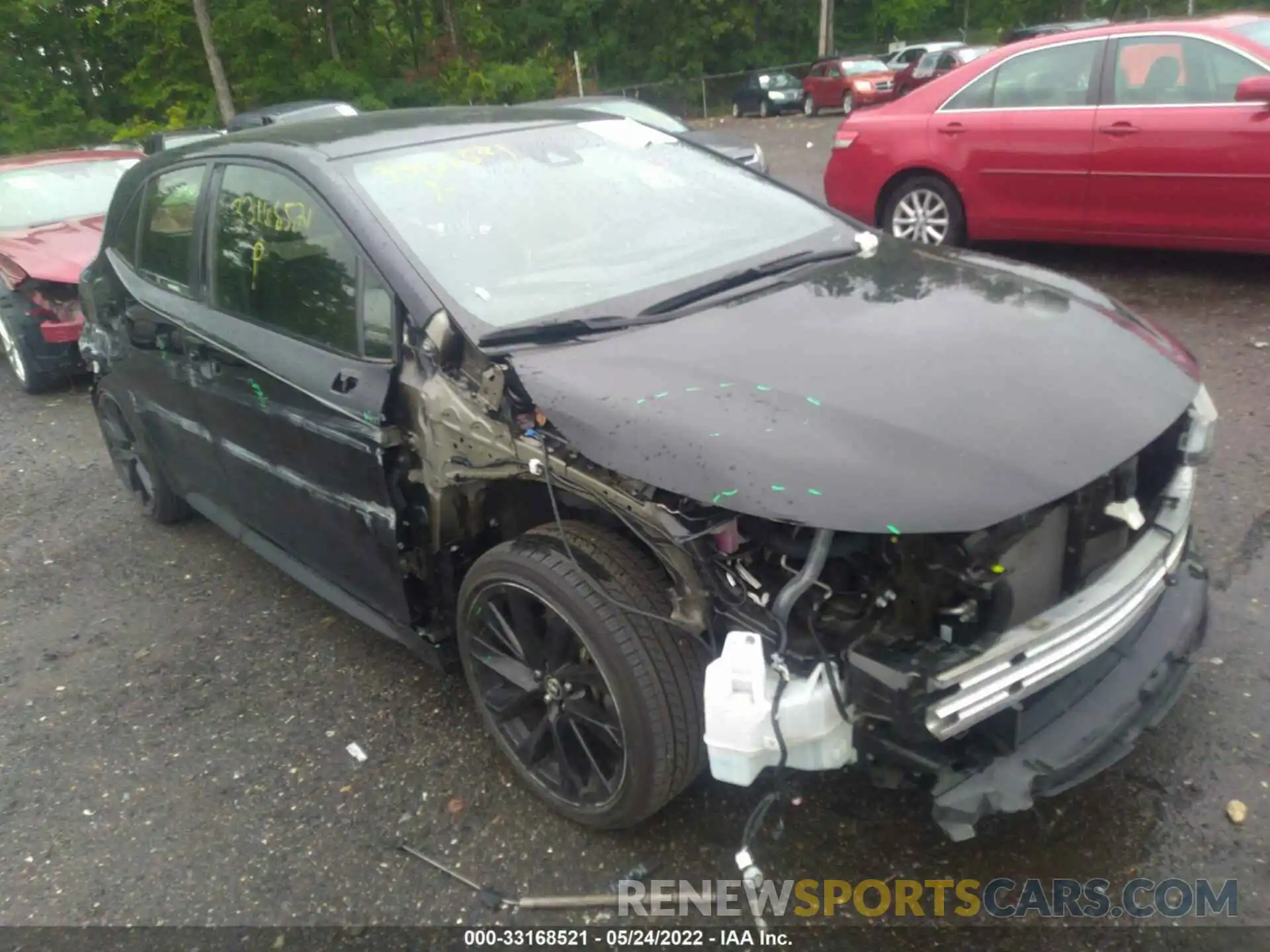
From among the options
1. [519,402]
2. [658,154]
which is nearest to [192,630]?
[519,402]

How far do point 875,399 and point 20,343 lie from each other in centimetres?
667

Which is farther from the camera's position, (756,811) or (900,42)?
(900,42)

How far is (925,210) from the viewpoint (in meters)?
6.74

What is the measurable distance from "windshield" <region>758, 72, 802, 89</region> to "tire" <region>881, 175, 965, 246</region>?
2158 centimetres

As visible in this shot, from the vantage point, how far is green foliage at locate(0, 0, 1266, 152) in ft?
88.6

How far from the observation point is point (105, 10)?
27.9 metres

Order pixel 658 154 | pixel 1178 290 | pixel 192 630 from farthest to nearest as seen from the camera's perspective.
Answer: pixel 1178 290 < pixel 192 630 < pixel 658 154

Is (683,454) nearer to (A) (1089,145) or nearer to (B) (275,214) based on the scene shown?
(B) (275,214)

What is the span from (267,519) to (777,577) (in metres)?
2.07

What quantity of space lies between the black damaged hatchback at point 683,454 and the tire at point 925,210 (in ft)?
11.9

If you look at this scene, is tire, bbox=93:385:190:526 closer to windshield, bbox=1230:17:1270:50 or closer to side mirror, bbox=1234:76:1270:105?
side mirror, bbox=1234:76:1270:105

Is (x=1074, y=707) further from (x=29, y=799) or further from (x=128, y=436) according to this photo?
(x=128, y=436)

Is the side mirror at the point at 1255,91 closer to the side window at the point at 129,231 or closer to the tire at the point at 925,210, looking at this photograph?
the tire at the point at 925,210

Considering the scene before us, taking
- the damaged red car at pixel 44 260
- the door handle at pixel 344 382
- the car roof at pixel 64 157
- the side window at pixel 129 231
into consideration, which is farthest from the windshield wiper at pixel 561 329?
the car roof at pixel 64 157
